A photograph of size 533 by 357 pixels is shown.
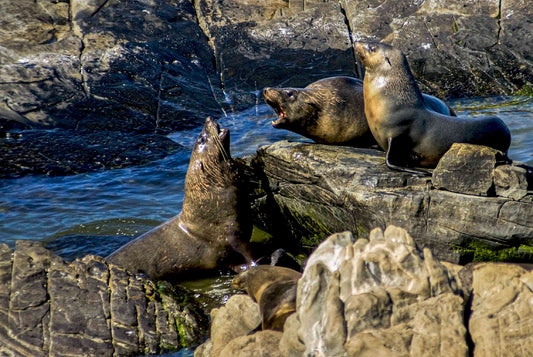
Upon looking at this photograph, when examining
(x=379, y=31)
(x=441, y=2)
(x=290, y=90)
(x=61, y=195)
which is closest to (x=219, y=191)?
(x=290, y=90)

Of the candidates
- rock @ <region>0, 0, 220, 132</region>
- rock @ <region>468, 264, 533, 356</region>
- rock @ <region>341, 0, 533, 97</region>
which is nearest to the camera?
rock @ <region>468, 264, 533, 356</region>

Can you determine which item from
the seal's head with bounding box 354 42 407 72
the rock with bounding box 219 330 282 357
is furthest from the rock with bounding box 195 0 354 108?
the rock with bounding box 219 330 282 357

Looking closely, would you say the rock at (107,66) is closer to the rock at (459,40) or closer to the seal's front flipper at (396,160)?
the rock at (459,40)

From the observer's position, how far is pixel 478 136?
6.84 m

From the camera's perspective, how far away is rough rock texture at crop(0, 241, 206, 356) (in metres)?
5.03

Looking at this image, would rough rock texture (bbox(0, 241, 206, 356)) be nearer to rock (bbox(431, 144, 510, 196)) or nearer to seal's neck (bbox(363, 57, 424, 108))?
rock (bbox(431, 144, 510, 196))

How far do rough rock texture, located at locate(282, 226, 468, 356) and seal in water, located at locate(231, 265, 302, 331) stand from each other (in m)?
0.58

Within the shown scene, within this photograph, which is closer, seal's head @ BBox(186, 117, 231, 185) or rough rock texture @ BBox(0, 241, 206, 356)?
rough rock texture @ BBox(0, 241, 206, 356)

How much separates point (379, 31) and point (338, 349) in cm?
1200

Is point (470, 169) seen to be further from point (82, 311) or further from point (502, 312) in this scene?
point (82, 311)

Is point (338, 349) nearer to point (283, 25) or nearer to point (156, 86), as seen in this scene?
point (156, 86)

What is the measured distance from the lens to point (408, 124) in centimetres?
675

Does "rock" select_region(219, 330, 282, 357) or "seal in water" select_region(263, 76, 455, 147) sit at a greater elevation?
"seal in water" select_region(263, 76, 455, 147)

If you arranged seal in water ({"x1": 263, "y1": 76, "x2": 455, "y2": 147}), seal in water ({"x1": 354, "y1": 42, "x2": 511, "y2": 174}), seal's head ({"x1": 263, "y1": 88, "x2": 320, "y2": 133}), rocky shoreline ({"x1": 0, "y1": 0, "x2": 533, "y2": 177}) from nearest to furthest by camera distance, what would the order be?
seal in water ({"x1": 354, "y1": 42, "x2": 511, "y2": 174})
seal in water ({"x1": 263, "y1": 76, "x2": 455, "y2": 147})
seal's head ({"x1": 263, "y1": 88, "x2": 320, "y2": 133})
rocky shoreline ({"x1": 0, "y1": 0, "x2": 533, "y2": 177})
